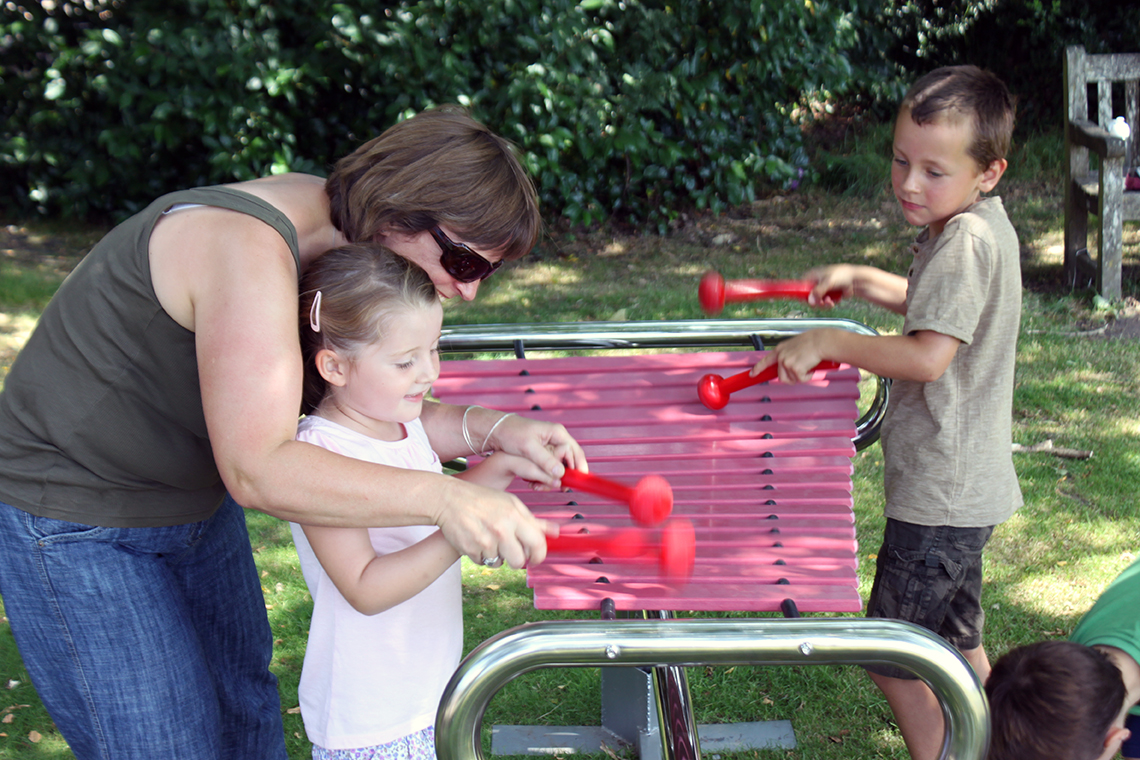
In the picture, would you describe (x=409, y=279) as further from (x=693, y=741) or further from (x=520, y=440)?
(x=693, y=741)

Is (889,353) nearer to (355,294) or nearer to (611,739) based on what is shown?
(355,294)

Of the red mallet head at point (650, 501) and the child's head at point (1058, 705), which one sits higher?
the red mallet head at point (650, 501)

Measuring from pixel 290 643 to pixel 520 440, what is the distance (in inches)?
68.5

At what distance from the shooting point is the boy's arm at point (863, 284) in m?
2.33

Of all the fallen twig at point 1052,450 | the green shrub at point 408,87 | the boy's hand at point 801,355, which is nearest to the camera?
the boy's hand at point 801,355

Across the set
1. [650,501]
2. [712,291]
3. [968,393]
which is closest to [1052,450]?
[968,393]

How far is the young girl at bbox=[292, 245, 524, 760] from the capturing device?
1541 millimetres

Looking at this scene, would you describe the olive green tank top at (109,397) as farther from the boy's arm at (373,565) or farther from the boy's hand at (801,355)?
the boy's hand at (801,355)

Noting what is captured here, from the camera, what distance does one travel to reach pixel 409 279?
158 centimetres

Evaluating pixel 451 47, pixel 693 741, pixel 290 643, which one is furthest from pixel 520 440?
pixel 451 47

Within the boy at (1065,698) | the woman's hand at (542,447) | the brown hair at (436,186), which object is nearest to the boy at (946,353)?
the boy at (1065,698)

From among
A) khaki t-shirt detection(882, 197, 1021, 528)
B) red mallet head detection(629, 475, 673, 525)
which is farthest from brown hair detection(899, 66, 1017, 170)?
red mallet head detection(629, 475, 673, 525)

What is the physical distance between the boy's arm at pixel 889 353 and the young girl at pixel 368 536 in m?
0.85

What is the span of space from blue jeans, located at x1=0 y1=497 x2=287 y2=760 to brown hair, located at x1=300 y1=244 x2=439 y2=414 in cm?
45
